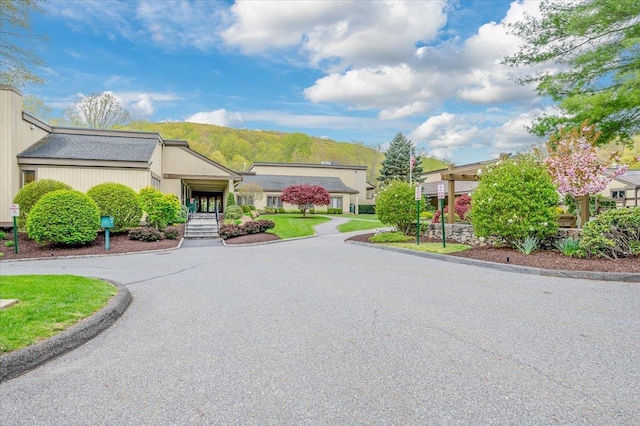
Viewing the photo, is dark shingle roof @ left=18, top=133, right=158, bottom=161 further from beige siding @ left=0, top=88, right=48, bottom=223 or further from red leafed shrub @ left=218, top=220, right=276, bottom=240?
red leafed shrub @ left=218, top=220, right=276, bottom=240

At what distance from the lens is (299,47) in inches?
830

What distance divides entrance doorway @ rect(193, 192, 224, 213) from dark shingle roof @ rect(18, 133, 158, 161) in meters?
15.7

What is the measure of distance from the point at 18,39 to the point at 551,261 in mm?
26179

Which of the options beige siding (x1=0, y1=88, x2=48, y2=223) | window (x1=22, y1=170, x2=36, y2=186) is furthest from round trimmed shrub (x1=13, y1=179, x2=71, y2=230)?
window (x1=22, y1=170, x2=36, y2=186)

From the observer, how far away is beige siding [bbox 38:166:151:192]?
18.8m

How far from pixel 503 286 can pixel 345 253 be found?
6.41 m

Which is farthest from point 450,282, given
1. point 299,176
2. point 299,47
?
point 299,176

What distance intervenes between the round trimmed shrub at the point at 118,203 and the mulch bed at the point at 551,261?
13.9 m

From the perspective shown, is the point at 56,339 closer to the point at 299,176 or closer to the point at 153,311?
the point at 153,311

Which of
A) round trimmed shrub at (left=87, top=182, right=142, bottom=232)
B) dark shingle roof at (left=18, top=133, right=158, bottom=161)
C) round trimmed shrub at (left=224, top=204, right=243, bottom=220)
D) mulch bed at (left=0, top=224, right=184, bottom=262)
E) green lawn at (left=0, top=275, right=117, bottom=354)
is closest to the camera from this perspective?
green lawn at (left=0, top=275, right=117, bottom=354)

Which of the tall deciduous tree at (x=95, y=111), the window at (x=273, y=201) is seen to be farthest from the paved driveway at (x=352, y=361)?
the tall deciduous tree at (x=95, y=111)

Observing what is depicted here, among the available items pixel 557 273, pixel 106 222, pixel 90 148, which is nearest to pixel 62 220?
pixel 106 222

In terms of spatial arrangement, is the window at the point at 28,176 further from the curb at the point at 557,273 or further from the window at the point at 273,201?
the window at the point at 273,201

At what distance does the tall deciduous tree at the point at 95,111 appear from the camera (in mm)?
40156
